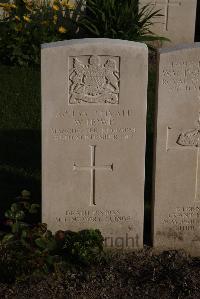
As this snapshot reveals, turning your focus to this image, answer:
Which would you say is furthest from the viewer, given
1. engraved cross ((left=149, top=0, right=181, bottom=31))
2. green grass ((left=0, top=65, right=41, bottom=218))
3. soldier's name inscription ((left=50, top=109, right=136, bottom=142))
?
engraved cross ((left=149, top=0, right=181, bottom=31))

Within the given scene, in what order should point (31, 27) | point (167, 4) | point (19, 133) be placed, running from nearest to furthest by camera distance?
point (19, 133)
point (31, 27)
point (167, 4)

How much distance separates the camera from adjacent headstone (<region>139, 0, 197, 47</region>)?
1129cm

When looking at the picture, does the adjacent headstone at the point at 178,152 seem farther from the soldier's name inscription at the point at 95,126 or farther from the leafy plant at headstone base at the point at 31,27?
the leafy plant at headstone base at the point at 31,27

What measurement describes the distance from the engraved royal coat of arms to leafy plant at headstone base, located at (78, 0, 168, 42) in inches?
212

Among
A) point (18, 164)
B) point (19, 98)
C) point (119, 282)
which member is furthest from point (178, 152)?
point (19, 98)

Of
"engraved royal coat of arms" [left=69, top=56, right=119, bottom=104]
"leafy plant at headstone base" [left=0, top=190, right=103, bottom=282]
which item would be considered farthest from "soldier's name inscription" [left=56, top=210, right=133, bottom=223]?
"engraved royal coat of arms" [left=69, top=56, right=119, bottom=104]

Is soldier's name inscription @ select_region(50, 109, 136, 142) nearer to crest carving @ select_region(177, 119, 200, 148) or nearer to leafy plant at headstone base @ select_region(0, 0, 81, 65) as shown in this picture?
crest carving @ select_region(177, 119, 200, 148)

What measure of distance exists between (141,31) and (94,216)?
19.6 ft

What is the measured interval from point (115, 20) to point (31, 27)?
130 cm

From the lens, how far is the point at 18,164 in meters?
7.21

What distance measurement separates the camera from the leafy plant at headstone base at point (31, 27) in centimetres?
1022

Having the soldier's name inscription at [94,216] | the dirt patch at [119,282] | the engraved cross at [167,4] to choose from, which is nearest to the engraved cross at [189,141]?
the soldier's name inscription at [94,216]

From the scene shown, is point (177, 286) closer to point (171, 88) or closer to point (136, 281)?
point (136, 281)

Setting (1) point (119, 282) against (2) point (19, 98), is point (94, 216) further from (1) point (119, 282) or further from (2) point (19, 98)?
(2) point (19, 98)
